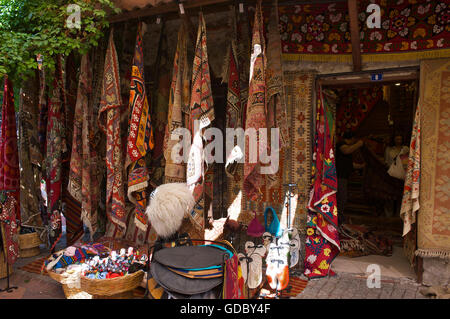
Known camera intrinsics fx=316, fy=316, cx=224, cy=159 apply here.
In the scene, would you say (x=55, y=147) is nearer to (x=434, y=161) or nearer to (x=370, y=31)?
(x=370, y=31)

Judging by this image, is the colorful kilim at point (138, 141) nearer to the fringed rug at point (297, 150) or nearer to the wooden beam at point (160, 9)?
the wooden beam at point (160, 9)

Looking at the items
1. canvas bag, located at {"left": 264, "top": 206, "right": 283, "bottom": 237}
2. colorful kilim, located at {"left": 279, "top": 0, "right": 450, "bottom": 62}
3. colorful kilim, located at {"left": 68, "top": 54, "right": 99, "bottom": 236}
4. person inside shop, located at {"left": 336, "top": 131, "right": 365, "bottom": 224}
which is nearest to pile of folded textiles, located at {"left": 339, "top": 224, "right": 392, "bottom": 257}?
person inside shop, located at {"left": 336, "top": 131, "right": 365, "bottom": 224}

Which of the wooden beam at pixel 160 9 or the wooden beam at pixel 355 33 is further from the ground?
the wooden beam at pixel 160 9

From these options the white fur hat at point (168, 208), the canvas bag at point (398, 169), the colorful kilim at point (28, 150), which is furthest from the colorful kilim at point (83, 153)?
the canvas bag at point (398, 169)

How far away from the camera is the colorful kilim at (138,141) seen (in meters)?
3.45

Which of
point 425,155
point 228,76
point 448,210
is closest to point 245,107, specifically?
point 228,76

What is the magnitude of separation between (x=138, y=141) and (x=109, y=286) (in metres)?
1.48

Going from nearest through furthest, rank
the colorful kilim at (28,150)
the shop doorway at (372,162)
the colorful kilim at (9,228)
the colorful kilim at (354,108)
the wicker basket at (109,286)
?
the wicker basket at (109,286), the colorful kilim at (9,228), the colorful kilim at (28,150), the shop doorway at (372,162), the colorful kilim at (354,108)

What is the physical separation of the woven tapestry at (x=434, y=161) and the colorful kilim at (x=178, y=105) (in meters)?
2.56

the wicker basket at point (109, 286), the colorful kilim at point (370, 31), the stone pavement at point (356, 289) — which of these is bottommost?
the stone pavement at point (356, 289)

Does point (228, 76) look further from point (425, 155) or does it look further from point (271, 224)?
point (425, 155)

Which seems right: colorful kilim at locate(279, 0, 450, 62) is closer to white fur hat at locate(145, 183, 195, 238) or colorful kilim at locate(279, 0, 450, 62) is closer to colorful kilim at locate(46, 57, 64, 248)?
white fur hat at locate(145, 183, 195, 238)

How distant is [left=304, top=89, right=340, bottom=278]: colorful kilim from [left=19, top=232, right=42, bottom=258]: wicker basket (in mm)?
3720

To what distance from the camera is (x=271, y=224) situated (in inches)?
130
